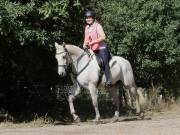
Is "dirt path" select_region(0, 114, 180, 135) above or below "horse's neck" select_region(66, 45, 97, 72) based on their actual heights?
below

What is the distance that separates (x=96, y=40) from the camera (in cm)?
1570

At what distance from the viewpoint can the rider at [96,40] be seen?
51.5ft

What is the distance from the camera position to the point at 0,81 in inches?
685

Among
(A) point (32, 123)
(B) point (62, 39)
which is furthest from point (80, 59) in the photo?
(A) point (32, 123)

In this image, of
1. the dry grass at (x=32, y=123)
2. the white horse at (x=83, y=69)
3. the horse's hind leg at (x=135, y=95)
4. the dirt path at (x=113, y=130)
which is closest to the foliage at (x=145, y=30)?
the horse's hind leg at (x=135, y=95)

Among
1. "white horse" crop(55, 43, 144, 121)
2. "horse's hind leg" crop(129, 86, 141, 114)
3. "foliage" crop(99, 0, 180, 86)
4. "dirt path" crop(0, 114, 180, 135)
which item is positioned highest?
"foliage" crop(99, 0, 180, 86)

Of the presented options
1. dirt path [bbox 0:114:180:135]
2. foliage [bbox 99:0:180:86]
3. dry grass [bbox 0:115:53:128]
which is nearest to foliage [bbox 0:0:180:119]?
foliage [bbox 99:0:180:86]

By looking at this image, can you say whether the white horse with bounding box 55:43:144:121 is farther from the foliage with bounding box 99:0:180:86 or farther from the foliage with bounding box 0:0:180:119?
the foliage with bounding box 99:0:180:86

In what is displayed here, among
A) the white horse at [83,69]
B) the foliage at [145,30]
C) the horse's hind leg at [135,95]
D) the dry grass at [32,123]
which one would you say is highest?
the foliage at [145,30]

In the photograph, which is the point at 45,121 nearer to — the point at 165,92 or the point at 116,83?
the point at 116,83

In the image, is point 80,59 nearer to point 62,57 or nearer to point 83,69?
point 83,69

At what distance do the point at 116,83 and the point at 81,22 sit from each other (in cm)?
231

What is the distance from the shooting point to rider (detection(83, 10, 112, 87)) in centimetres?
1571

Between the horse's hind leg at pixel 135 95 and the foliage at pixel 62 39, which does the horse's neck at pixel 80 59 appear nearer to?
the foliage at pixel 62 39
